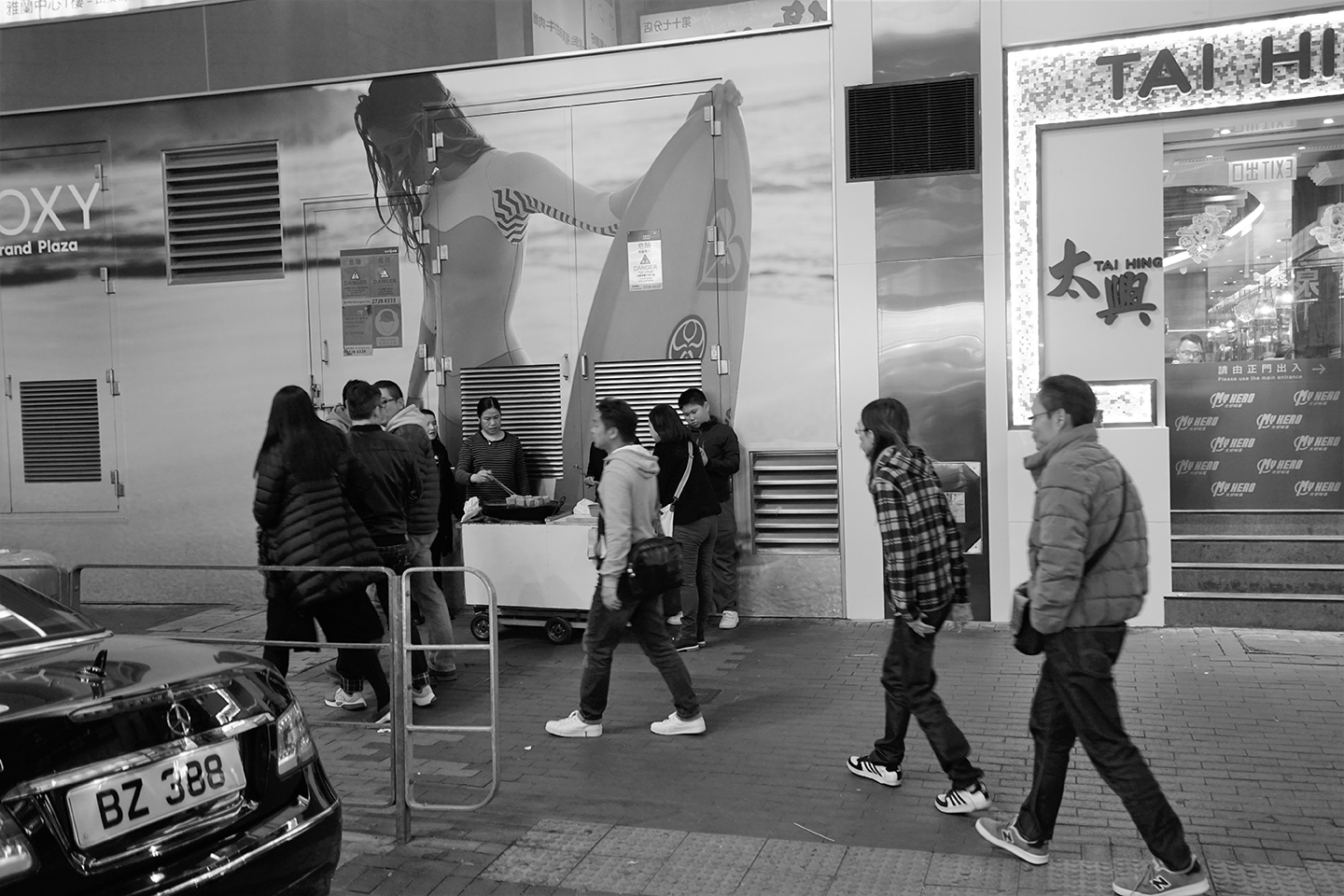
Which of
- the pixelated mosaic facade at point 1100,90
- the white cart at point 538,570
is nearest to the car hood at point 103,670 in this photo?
the white cart at point 538,570

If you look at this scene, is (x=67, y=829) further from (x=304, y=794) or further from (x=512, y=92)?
(x=512, y=92)

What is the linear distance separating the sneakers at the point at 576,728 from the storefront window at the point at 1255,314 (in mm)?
5528

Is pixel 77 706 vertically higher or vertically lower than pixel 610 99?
lower

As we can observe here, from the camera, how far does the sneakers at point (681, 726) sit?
627 centimetres

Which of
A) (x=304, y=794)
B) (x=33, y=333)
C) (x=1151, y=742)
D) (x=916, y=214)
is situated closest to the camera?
(x=304, y=794)

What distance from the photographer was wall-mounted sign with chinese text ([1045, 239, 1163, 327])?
880 cm

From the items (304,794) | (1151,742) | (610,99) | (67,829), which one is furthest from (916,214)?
(67,829)

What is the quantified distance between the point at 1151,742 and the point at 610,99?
259 inches

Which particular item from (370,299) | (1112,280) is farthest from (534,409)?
(1112,280)

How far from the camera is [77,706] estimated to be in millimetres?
3051

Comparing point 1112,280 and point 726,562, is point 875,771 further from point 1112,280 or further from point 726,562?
point 1112,280

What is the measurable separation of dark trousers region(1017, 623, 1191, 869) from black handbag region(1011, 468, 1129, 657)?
5cm

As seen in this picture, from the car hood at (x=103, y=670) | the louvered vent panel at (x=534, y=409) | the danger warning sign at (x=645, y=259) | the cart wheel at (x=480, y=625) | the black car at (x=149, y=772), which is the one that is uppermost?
the danger warning sign at (x=645, y=259)

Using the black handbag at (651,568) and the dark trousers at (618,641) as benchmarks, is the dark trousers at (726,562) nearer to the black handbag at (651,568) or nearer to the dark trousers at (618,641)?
the dark trousers at (618,641)
